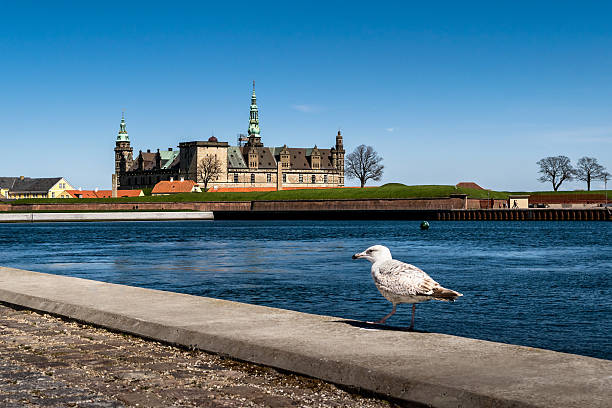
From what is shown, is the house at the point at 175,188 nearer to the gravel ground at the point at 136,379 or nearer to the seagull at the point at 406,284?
the gravel ground at the point at 136,379

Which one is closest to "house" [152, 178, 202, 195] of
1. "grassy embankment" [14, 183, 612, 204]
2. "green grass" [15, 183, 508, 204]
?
"green grass" [15, 183, 508, 204]

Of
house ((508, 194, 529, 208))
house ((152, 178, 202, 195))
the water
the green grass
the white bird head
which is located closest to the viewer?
the white bird head

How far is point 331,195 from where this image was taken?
140 metres

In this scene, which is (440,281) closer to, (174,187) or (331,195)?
(331,195)

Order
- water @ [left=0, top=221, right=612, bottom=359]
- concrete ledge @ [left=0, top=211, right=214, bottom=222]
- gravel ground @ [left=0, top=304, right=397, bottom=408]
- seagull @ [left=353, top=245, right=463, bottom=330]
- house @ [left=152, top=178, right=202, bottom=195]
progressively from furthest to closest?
house @ [left=152, top=178, right=202, bottom=195]
concrete ledge @ [left=0, top=211, right=214, bottom=222]
water @ [left=0, top=221, right=612, bottom=359]
seagull @ [left=353, top=245, right=463, bottom=330]
gravel ground @ [left=0, top=304, right=397, bottom=408]

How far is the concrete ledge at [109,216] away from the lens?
397 feet

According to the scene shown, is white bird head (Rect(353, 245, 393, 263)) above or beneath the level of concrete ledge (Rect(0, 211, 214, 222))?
above

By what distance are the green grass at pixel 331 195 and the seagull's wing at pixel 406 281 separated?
120 meters

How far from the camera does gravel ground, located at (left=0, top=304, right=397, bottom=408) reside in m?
6.18

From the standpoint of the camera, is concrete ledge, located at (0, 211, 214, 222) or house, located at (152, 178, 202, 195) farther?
house, located at (152, 178, 202, 195)

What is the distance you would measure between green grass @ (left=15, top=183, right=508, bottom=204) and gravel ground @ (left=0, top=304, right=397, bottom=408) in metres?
121

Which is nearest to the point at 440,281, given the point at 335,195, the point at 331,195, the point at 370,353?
the point at 370,353

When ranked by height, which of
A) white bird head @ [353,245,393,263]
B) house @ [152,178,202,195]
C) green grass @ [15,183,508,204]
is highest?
house @ [152,178,202,195]

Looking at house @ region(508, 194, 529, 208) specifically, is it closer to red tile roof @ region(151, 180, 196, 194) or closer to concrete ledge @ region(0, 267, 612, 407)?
red tile roof @ region(151, 180, 196, 194)
